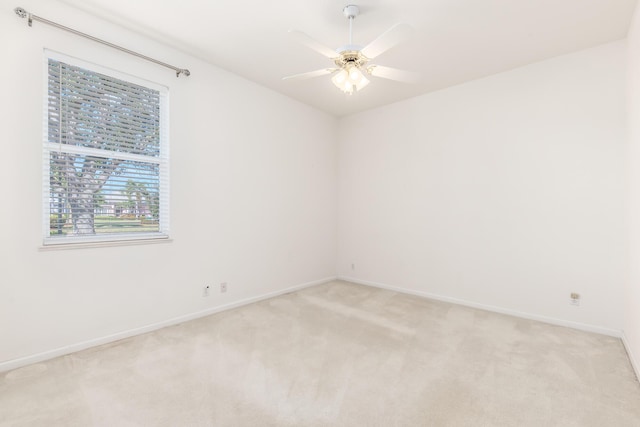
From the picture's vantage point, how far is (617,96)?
2893 millimetres

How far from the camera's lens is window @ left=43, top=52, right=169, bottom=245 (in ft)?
8.02

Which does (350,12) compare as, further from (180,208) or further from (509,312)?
(509,312)

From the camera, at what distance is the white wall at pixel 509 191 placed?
2.97 meters

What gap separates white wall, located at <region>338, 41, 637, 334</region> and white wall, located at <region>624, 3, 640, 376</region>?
13.4 inches

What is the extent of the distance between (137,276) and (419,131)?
385 centimetres

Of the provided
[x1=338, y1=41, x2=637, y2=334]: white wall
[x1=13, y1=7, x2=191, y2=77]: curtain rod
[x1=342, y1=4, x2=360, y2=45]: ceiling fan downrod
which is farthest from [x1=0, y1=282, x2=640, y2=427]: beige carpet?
[x1=342, y1=4, x2=360, y2=45]: ceiling fan downrod

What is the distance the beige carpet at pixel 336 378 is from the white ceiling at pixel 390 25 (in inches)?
111

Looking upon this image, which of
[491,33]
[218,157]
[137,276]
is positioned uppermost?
[491,33]

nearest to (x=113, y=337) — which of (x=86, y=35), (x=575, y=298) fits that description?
(x=86, y=35)

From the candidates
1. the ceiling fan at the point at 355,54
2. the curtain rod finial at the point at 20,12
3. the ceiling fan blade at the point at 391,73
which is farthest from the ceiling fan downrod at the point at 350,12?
the curtain rod finial at the point at 20,12

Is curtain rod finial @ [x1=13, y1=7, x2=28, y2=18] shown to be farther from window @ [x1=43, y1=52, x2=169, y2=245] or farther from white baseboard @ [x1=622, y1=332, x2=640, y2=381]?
white baseboard @ [x1=622, y1=332, x2=640, y2=381]

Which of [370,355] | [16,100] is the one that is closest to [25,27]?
[16,100]

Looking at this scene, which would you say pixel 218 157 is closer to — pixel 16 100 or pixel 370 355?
pixel 16 100

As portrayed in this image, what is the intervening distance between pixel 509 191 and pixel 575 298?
127 cm
